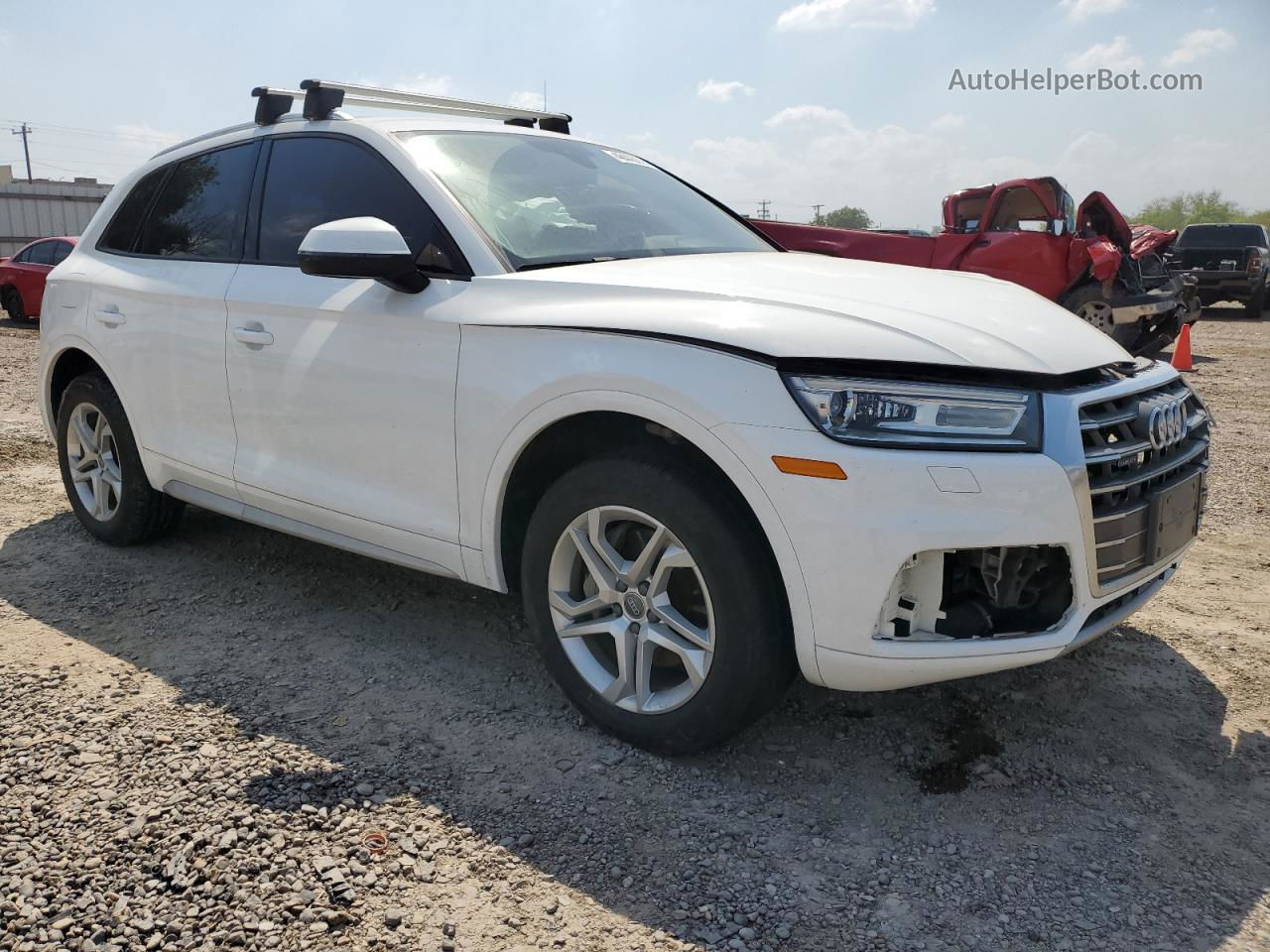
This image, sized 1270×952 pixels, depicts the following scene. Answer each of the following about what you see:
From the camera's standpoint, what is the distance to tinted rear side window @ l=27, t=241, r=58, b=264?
1612 cm

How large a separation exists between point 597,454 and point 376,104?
2008mm

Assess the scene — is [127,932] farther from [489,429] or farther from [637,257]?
[637,257]

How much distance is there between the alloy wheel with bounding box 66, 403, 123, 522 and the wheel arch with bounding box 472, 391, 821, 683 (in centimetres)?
237

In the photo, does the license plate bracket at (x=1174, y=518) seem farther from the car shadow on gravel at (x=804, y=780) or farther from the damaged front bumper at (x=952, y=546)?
the car shadow on gravel at (x=804, y=780)

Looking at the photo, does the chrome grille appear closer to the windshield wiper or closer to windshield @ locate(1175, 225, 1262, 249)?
the windshield wiper

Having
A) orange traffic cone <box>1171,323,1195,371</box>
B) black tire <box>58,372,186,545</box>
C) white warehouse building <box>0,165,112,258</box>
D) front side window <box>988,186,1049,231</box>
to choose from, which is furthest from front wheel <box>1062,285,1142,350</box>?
white warehouse building <box>0,165,112,258</box>

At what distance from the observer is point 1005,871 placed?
2.39 metres

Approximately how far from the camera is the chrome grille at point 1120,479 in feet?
8.00

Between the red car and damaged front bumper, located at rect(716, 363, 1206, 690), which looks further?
the red car

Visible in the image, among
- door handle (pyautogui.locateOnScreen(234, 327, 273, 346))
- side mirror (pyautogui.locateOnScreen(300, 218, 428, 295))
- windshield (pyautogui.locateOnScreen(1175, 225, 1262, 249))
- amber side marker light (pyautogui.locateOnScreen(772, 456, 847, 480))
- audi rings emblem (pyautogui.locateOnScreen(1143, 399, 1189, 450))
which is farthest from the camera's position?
windshield (pyautogui.locateOnScreen(1175, 225, 1262, 249))

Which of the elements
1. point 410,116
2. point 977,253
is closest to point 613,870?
point 410,116

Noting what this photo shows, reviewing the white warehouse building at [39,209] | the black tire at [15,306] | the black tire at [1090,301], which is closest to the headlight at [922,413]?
the black tire at [1090,301]

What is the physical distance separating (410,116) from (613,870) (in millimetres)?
2648

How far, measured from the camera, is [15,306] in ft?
54.9
